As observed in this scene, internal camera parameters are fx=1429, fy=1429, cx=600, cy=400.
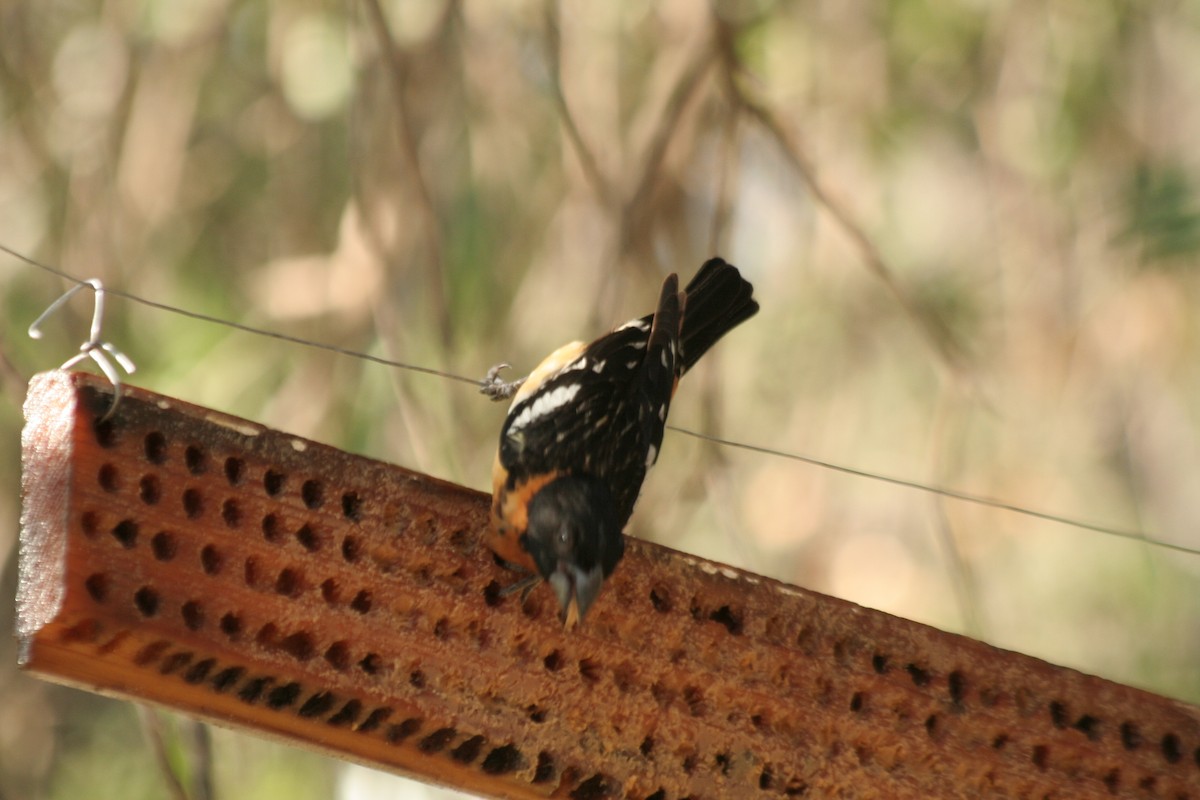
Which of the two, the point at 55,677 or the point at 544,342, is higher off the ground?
the point at 544,342

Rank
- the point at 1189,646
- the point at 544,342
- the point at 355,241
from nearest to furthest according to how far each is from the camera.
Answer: the point at 355,241
the point at 544,342
the point at 1189,646

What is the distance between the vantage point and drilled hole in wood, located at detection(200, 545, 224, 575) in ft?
4.57

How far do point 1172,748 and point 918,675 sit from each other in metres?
0.39

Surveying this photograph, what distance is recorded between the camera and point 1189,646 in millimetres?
4758

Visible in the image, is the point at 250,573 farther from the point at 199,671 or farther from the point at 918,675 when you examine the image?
the point at 918,675

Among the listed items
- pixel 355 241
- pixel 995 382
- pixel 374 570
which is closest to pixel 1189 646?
pixel 995 382

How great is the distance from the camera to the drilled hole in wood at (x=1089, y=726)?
184cm

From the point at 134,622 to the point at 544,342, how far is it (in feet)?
6.43

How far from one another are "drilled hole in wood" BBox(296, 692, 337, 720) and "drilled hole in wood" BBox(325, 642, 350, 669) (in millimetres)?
31

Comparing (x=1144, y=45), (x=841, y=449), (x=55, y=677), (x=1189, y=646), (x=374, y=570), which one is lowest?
(x=55, y=677)

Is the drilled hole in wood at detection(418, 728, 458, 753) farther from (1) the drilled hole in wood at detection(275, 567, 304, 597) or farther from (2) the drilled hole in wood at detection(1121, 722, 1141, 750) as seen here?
(2) the drilled hole in wood at detection(1121, 722, 1141, 750)

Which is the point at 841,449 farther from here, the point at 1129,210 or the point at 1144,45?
the point at 1144,45

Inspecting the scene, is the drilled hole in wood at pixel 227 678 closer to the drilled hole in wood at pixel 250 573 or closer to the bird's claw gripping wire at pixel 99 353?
the drilled hole in wood at pixel 250 573

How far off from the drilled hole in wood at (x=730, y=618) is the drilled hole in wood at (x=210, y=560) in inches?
23.3
